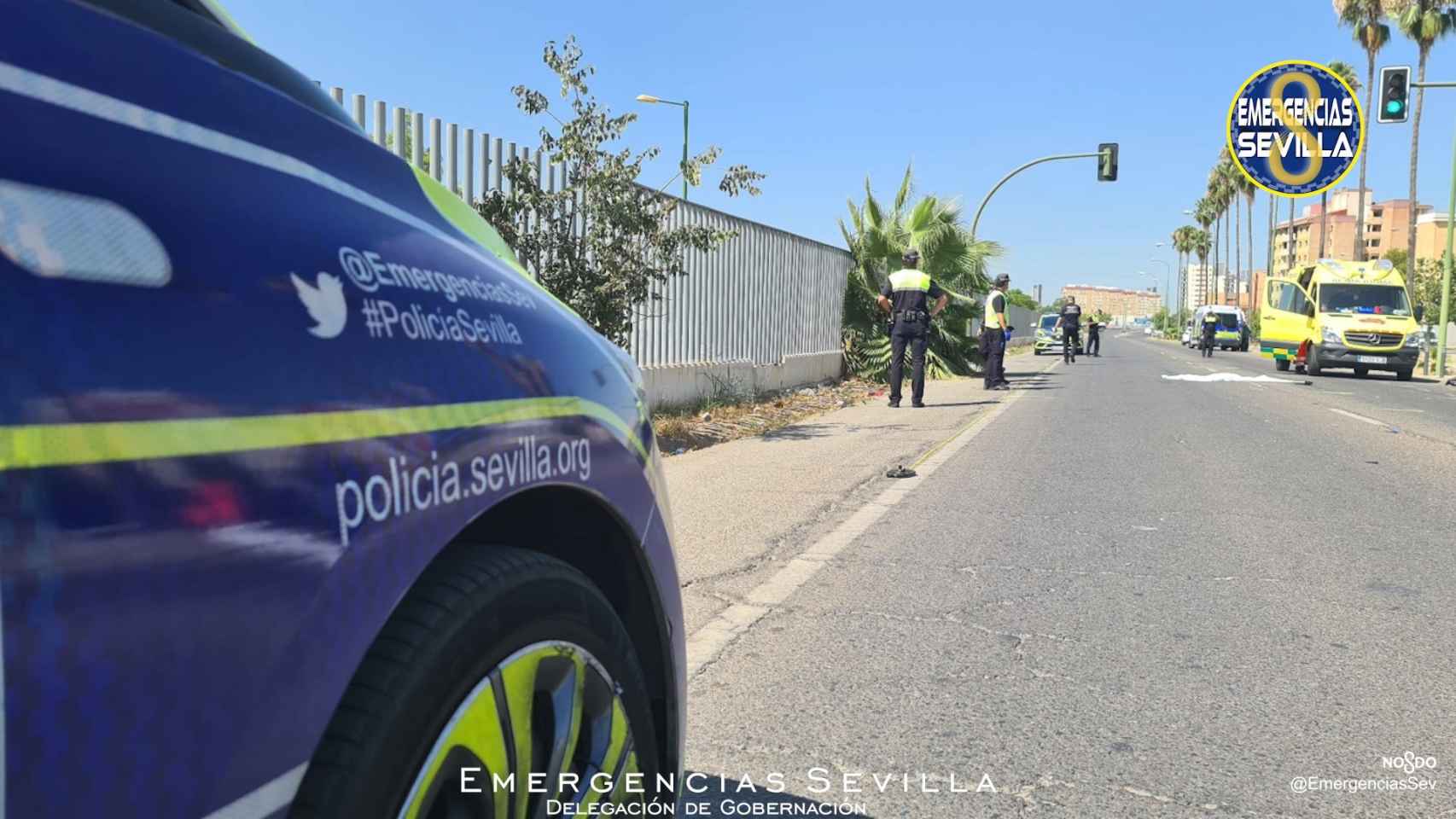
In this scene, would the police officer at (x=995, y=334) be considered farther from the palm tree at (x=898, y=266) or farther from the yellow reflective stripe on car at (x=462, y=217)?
the yellow reflective stripe on car at (x=462, y=217)

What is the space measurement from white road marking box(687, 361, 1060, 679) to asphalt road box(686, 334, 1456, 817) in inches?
1.3

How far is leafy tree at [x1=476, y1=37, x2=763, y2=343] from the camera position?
8.76 m

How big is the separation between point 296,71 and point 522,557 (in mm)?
771

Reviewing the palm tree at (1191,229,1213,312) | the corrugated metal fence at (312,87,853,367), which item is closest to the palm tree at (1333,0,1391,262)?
the corrugated metal fence at (312,87,853,367)

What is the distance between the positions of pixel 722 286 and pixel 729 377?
3.90ft

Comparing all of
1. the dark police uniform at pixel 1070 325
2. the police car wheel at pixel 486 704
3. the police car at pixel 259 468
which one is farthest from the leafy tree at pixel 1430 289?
the police car at pixel 259 468

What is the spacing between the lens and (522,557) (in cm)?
157

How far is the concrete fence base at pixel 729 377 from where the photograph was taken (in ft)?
38.3

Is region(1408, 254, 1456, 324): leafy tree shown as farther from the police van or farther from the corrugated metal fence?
the corrugated metal fence

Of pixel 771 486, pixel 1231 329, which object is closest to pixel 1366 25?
pixel 1231 329

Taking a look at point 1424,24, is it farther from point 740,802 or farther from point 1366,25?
point 740,802

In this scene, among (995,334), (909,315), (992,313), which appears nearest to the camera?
(909,315)

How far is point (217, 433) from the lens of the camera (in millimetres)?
1060

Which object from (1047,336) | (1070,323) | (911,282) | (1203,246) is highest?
(1203,246)
